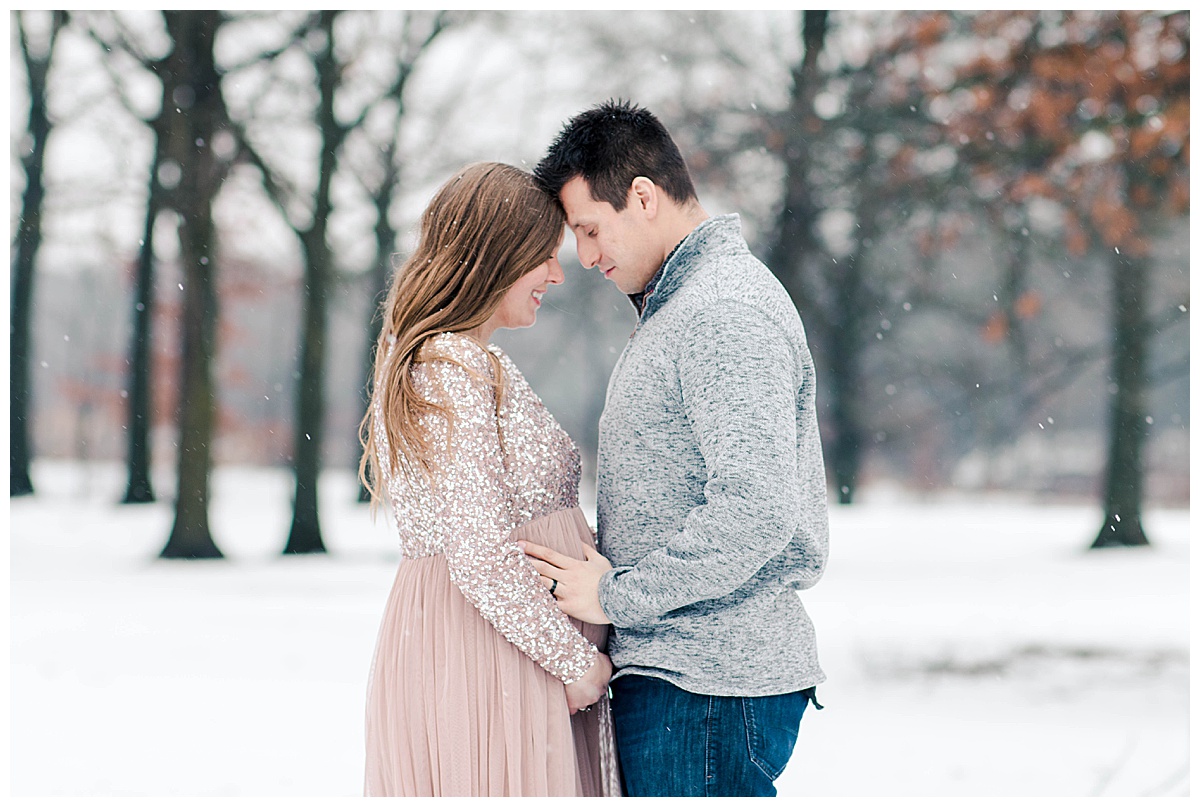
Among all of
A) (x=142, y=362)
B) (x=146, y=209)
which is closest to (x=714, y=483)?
(x=146, y=209)

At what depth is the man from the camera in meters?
1.74

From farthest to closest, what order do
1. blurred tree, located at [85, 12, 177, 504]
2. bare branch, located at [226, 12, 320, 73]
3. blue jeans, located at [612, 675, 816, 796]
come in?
bare branch, located at [226, 12, 320, 73] < blurred tree, located at [85, 12, 177, 504] < blue jeans, located at [612, 675, 816, 796]

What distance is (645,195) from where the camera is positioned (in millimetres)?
2055

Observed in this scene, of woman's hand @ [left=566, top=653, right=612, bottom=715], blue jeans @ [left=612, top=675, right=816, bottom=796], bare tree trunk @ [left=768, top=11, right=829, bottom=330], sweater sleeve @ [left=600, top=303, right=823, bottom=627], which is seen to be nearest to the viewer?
sweater sleeve @ [left=600, top=303, right=823, bottom=627]

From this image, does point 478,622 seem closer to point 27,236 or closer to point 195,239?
point 195,239

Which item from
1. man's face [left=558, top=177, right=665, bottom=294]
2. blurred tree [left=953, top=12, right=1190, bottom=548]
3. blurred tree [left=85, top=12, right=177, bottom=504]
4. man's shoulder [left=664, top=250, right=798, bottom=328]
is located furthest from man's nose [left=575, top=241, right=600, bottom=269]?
blurred tree [left=85, top=12, right=177, bottom=504]

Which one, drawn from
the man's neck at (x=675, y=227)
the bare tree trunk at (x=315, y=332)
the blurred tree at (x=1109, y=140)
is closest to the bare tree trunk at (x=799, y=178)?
the blurred tree at (x=1109, y=140)

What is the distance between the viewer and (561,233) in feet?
7.18

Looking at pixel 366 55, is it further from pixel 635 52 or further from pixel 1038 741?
pixel 1038 741

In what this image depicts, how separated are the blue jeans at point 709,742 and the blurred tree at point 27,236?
33.5 ft

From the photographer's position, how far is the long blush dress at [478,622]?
191 cm

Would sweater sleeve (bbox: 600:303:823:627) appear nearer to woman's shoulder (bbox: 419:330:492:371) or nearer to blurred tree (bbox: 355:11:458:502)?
woman's shoulder (bbox: 419:330:492:371)

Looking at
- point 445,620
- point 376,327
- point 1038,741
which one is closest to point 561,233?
point 445,620

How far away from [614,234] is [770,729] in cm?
107
